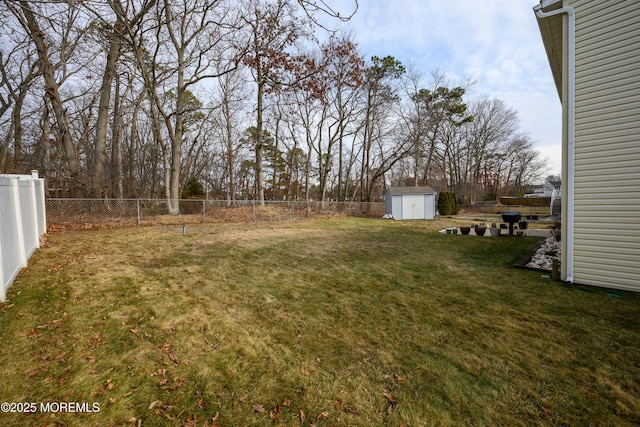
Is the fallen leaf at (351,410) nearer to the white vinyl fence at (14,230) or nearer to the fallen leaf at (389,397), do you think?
the fallen leaf at (389,397)

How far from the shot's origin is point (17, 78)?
499 inches

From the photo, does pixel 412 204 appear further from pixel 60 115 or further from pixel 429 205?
pixel 60 115

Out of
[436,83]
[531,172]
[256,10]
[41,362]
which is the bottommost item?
[41,362]

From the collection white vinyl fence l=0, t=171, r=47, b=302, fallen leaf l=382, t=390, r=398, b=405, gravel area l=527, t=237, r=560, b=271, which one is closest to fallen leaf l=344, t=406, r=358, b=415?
fallen leaf l=382, t=390, r=398, b=405

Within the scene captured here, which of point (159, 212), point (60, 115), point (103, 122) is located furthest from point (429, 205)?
point (60, 115)

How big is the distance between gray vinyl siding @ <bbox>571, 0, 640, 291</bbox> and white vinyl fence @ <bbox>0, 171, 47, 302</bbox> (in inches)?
337

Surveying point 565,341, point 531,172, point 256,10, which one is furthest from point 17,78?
point 531,172

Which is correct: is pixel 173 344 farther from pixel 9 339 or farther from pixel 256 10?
pixel 256 10

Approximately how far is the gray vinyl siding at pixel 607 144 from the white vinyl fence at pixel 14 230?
856 cm

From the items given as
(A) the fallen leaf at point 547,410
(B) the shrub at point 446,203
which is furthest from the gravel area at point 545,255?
(B) the shrub at point 446,203

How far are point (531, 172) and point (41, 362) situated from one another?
5447 cm

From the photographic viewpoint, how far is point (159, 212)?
1152 centimetres

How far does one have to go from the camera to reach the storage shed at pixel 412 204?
812 inches

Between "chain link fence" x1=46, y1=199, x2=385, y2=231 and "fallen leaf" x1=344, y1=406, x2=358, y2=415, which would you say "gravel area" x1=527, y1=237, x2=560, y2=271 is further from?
"chain link fence" x1=46, y1=199, x2=385, y2=231
